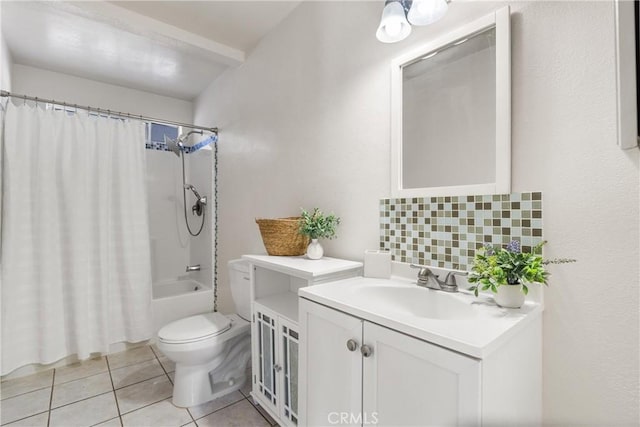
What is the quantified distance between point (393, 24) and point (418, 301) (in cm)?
115

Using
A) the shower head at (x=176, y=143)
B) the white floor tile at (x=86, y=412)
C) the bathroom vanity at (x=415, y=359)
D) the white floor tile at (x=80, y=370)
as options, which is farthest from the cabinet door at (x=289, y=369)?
the shower head at (x=176, y=143)

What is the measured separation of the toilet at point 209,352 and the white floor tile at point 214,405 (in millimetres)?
25

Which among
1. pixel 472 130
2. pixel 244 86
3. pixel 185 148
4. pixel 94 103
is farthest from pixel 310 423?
pixel 94 103

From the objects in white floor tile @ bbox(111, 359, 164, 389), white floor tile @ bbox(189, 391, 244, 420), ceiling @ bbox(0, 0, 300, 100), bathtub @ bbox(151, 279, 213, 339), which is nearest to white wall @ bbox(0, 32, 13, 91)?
ceiling @ bbox(0, 0, 300, 100)

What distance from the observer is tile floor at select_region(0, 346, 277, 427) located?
5.19 feet

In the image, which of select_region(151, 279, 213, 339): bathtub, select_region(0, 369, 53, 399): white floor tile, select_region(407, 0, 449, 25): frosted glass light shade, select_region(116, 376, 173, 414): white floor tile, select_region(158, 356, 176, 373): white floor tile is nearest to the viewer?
select_region(407, 0, 449, 25): frosted glass light shade

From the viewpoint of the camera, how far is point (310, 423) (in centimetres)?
110

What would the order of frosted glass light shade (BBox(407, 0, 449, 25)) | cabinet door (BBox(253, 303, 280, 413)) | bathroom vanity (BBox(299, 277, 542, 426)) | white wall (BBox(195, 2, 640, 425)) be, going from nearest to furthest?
bathroom vanity (BBox(299, 277, 542, 426)), white wall (BBox(195, 2, 640, 425)), frosted glass light shade (BBox(407, 0, 449, 25)), cabinet door (BBox(253, 303, 280, 413))

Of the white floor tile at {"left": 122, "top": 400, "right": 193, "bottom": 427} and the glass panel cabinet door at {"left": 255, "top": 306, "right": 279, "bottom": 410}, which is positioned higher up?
the glass panel cabinet door at {"left": 255, "top": 306, "right": 279, "bottom": 410}

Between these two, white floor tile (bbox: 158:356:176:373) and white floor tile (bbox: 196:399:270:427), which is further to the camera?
white floor tile (bbox: 158:356:176:373)

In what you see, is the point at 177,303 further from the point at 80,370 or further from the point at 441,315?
the point at 441,315

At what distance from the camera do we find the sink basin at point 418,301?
103 centimetres

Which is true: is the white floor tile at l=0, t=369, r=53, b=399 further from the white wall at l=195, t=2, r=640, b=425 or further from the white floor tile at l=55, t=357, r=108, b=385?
the white wall at l=195, t=2, r=640, b=425

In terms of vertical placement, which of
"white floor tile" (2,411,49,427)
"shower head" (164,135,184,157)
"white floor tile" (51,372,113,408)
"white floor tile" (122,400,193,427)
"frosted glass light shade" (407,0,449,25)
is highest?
"frosted glass light shade" (407,0,449,25)
